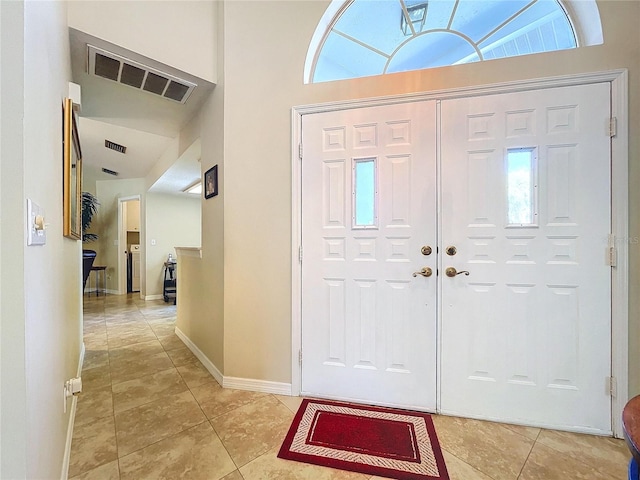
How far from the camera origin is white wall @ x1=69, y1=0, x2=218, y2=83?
1739mm

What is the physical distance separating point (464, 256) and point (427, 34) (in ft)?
4.75

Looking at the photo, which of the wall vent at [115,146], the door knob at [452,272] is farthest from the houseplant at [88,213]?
the door knob at [452,272]

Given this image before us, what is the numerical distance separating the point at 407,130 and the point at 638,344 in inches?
66.9

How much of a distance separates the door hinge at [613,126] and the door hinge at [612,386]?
1.32 m

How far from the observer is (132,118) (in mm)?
2844

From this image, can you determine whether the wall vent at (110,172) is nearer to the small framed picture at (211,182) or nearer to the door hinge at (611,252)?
the small framed picture at (211,182)

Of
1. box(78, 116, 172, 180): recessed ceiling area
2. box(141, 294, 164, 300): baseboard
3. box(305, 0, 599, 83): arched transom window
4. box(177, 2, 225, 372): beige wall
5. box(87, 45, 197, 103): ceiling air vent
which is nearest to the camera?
box(305, 0, 599, 83): arched transom window

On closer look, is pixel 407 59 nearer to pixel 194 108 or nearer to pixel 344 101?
pixel 344 101

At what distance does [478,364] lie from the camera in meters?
1.70

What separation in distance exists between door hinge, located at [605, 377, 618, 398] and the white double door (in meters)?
0.03

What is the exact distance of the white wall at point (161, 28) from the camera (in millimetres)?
1739

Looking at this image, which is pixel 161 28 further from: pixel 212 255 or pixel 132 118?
pixel 212 255

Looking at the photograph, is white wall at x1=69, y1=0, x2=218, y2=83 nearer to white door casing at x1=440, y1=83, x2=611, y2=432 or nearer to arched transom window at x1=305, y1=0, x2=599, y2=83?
arched transom window at x1=305, y1=0, x2=599, y2=83

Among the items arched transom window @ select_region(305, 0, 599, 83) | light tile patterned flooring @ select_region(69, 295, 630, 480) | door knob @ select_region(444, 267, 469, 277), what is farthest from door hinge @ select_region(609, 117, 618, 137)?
light tile patterned flooring @ select_region(69, 295, 630, 480)
